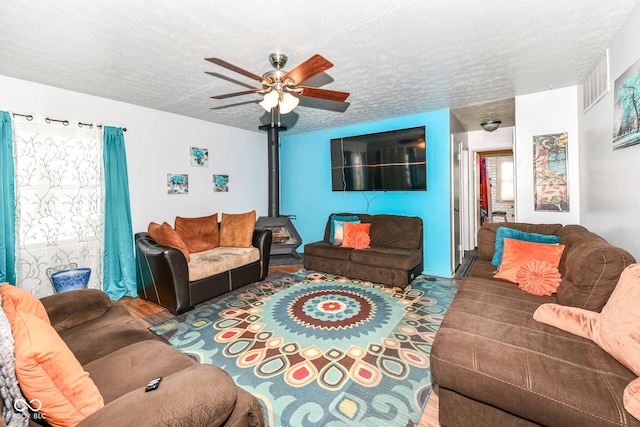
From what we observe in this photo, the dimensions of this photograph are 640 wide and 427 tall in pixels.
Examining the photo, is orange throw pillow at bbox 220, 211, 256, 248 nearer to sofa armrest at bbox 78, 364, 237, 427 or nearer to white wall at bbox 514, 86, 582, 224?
sofa armrest at bbox 78, 364, 237, 427

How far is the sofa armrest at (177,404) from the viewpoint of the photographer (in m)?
0.84

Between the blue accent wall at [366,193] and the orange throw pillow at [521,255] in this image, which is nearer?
the orange throw pillow at [521,255]

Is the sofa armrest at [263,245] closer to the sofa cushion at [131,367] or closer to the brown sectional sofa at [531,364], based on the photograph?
the sofa cushion at [131,367]

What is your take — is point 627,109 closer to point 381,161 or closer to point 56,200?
point 381,161

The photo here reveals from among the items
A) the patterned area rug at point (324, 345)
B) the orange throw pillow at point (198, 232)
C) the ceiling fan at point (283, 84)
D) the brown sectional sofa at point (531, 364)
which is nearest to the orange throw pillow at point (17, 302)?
the patterned area rug at point (324, 345)

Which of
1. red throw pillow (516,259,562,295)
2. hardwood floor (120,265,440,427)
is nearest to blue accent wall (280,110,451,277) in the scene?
hardwood floor (120,265,440,427)

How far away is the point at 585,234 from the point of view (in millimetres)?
2283

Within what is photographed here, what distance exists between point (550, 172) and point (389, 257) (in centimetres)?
212

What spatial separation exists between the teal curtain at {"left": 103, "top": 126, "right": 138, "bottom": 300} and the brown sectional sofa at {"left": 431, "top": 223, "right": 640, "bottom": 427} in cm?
368

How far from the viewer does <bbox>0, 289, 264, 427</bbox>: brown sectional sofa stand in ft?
2.90

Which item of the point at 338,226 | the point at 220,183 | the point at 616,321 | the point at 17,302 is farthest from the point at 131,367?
the point at 220,183

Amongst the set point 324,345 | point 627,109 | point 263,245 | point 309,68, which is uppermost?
point 309,68

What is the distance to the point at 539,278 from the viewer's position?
2.19 m

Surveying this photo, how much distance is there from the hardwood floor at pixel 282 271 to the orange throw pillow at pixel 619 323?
83cm
